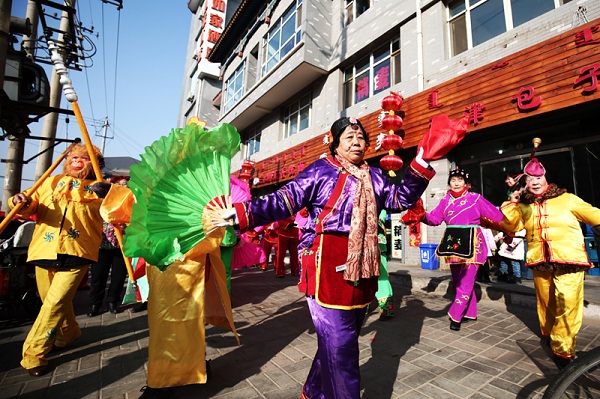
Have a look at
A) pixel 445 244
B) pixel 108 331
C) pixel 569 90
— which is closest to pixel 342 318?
pixel 445 244

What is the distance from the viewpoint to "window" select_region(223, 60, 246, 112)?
1789 cm

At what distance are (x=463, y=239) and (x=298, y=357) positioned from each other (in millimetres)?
2673

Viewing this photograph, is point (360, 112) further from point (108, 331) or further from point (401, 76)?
point (108, 331)

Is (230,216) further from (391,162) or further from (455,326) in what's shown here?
(391,162)

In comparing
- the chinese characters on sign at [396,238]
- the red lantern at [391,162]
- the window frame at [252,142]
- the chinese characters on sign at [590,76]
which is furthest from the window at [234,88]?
the chinese characters on sign at [590,76]

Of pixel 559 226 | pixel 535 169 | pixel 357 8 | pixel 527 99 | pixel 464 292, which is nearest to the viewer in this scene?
pixel 559 226

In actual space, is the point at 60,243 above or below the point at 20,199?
below

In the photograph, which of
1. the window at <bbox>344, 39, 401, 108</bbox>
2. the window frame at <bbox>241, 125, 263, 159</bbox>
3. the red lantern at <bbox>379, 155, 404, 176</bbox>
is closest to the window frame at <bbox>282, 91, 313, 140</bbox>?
the window at <bbox>344, 39, 401, 108</bbox>

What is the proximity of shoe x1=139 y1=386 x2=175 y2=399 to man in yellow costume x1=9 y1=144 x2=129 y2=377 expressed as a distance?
121 centimetres

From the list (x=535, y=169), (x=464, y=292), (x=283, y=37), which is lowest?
(x=464, y=292)

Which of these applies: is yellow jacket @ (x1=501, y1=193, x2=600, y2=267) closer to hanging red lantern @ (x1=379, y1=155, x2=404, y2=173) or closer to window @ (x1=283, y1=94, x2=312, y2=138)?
hanging red lantern @ (x1=379, y1=155, x2=404, y2=173)

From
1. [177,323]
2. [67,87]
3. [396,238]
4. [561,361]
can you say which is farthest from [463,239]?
[396,238]

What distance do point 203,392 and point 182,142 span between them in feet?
6.35

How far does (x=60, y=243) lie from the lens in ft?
9.37
